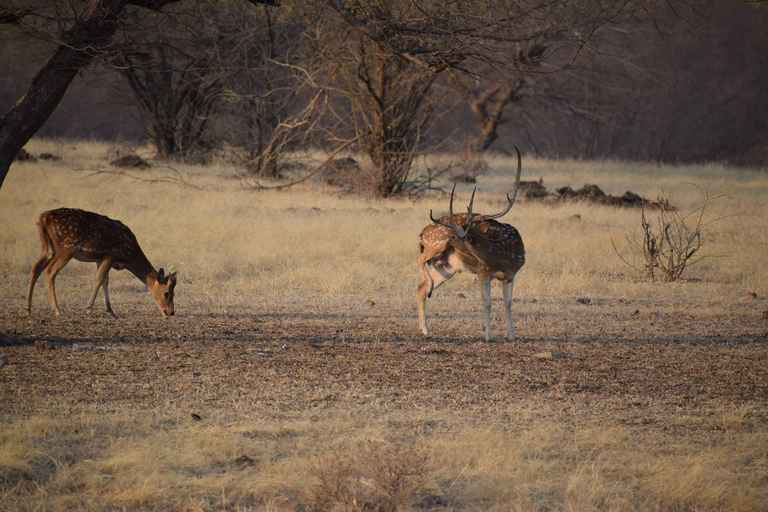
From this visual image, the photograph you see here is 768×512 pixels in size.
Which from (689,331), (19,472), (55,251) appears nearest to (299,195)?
(55,251)

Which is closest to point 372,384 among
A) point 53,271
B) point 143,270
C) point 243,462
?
point 243,462

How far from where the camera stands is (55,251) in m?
7.97

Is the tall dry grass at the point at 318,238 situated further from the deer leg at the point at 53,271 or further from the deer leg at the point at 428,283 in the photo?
the deer leg at the point at 428,283

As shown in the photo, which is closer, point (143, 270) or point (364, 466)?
point (364, 466)

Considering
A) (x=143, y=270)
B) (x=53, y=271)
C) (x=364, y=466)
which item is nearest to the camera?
(x=364, y=466)

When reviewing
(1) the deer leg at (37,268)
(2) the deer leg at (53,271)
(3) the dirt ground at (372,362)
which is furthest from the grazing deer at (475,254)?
(1) the deer leg at (37,268)

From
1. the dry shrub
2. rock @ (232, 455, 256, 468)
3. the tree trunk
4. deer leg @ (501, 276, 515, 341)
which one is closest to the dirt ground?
Answer: deer leg @ (501, 276, 515, 341)

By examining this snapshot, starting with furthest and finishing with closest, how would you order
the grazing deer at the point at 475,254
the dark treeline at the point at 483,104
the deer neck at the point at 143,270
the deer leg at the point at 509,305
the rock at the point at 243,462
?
the dark treeline at the point at 483,104
the deer neck at the point at 143,270
the deer leg at the point at 509,305
the grazing deer at the point at 475,254
the rock at the point at 243,462

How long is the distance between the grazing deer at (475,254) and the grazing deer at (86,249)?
8.84 ft

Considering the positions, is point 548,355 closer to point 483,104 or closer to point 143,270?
→ point 143,270

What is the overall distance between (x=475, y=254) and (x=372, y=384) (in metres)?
A: 1.91

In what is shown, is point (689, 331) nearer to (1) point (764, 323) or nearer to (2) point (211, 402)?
(1) point (764, 323)

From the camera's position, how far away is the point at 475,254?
7227 millimetres

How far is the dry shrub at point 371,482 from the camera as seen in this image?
3.86m
